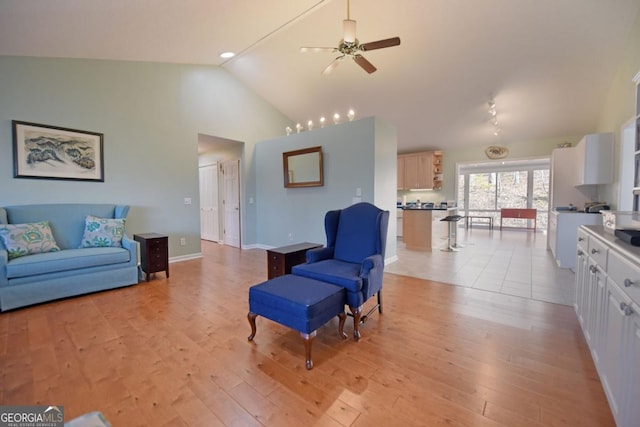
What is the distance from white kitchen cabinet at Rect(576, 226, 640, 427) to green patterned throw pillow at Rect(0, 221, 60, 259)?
4.90m

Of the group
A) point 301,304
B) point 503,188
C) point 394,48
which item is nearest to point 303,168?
point 394,48

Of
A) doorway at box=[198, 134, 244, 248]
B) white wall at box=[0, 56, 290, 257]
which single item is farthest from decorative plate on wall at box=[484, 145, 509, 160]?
doorway at box=[198, 134, 244, 248]

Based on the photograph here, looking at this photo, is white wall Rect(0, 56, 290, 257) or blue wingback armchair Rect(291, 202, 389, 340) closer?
blue wingback armchair Rect(291, 202, 389, 340)

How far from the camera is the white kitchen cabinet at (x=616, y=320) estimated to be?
1.12 meters

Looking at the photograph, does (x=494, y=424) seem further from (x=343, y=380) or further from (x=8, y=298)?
(x=8, y=298)

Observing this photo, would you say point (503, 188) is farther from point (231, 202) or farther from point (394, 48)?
point (231, 202)

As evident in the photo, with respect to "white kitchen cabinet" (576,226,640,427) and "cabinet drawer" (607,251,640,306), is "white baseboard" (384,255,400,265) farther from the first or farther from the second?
"cabinet drawer" (607,251,640,306)

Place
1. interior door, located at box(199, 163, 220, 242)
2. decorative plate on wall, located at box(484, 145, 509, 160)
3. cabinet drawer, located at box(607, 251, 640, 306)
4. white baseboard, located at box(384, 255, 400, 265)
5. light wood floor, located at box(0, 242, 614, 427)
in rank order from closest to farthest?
cabinet drawer, located at box(607, 251, 640, 306) < light wood floor, located at box(0, 242, 614, 427) < white baseboard, located at box(384, 255, 400, 265) < interior door, located at box(199, 163, 220, 242) < decorative plate on wall, located at box(484, 145, 509, 160)

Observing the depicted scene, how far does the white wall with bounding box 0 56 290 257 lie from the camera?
3490 mm

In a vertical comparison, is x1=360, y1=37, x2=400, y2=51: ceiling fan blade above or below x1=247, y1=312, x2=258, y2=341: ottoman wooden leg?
above

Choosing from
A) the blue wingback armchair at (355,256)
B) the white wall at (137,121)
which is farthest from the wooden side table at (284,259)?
the white wall at (137,121)

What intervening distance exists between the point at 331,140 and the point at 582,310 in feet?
12.6

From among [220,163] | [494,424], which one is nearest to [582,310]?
[494,424]

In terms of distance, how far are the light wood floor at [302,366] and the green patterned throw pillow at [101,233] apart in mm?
832
